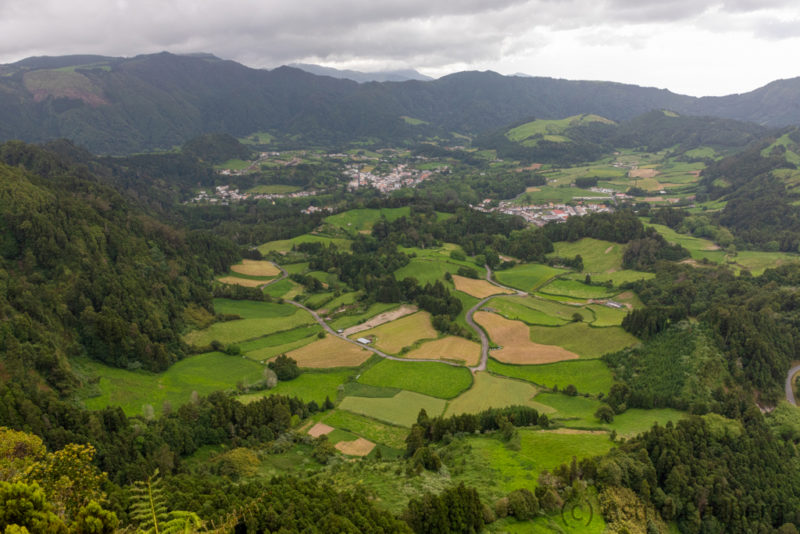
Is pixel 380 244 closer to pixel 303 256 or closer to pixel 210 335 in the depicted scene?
pixel 303 256

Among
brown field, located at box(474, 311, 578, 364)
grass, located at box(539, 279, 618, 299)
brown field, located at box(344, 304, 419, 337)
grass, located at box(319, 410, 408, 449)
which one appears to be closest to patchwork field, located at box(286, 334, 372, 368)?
brown field, located at box(344, 304, 419, 337)

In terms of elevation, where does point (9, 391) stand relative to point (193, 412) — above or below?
above

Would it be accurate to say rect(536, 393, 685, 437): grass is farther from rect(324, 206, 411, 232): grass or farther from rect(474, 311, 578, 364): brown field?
rect(324, 206, 411, 232): grass

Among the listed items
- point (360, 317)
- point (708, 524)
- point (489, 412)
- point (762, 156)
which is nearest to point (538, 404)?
point (489, 412)

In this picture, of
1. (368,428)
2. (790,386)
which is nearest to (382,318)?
(368,428)

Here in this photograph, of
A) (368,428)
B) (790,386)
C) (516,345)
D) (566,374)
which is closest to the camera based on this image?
(368,428)

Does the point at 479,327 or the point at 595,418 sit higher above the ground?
the point at 595,418

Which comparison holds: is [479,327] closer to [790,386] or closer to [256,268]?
[790,386]

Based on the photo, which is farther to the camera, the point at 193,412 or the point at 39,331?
the point at 39,331
